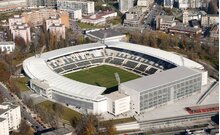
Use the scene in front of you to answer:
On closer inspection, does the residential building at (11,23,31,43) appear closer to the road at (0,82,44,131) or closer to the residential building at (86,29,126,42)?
the residential building at (86,29,126,42)

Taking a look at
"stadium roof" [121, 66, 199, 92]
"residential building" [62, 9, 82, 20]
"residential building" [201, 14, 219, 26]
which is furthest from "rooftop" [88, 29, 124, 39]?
"stadium roof" [121, 66, 199, 92]

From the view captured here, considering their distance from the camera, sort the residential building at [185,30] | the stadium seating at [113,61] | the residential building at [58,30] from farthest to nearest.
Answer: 1. the residential building at [185,30]
2. the residential building at [58,30]
3. the stadium seating at [113,61]

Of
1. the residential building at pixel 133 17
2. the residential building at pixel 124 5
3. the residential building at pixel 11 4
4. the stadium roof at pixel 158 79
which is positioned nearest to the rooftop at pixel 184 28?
the residential building at pixel 133 17

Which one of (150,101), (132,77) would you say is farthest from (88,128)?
(132,77)

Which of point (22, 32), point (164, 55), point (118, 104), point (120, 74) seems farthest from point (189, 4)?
point (118, 104)

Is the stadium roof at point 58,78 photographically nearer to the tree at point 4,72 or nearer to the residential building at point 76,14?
the tree at point 4,72
